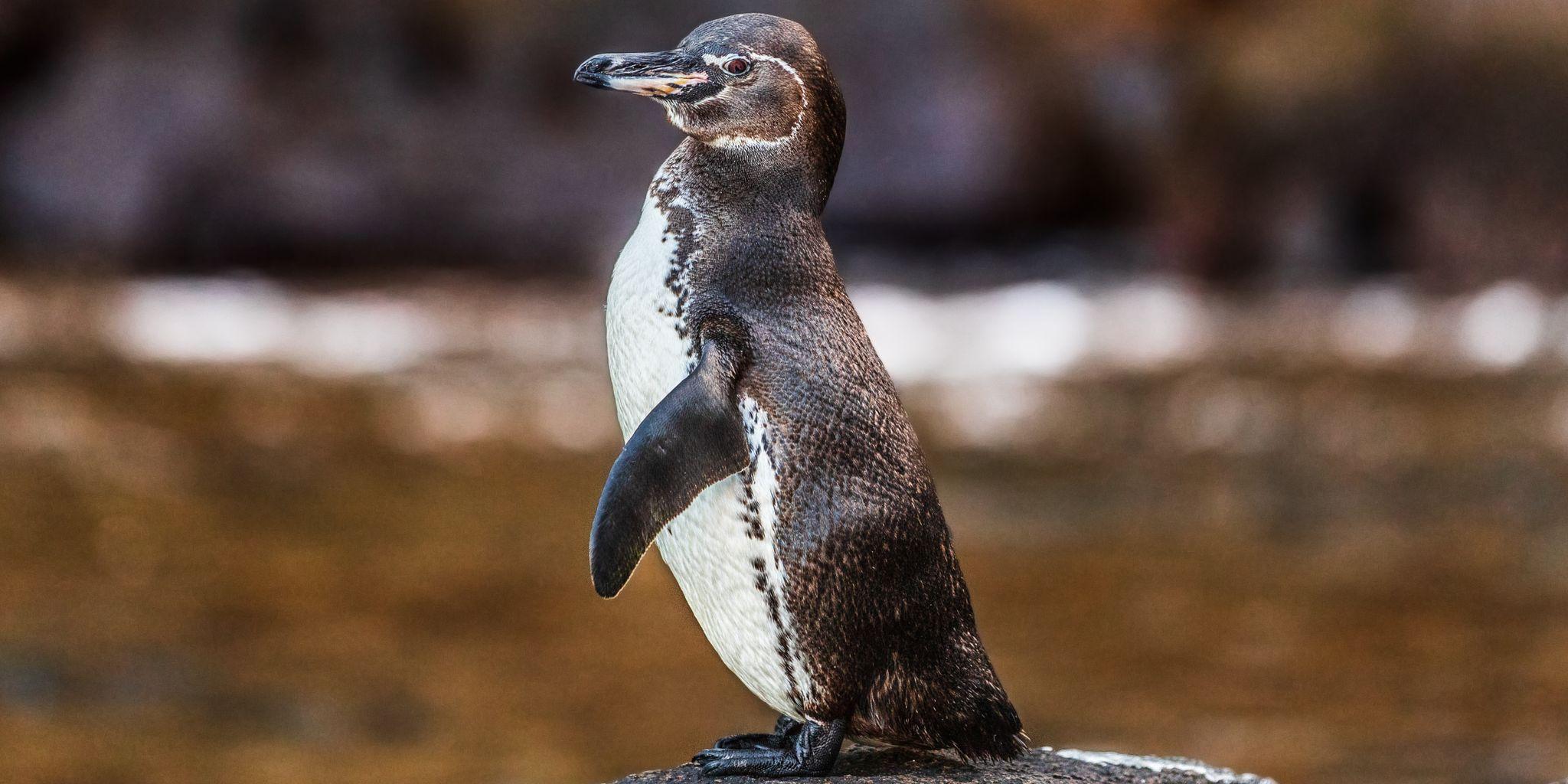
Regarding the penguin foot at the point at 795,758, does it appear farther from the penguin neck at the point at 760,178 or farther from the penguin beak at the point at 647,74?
the penguin beak at the point at 647,74

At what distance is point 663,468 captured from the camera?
1780 mm

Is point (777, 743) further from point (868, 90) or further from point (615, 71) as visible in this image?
point (868, 90)

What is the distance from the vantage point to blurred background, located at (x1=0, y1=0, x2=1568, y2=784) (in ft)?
15.5

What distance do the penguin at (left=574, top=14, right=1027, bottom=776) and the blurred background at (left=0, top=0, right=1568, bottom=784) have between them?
2.34 meters

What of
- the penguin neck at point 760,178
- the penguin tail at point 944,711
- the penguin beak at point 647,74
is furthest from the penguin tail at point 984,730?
the penguin beak at point 647,74

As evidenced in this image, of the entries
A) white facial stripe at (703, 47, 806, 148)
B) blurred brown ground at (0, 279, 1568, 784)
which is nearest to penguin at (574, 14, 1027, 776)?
white facial stripe at (703, 47, 806, 148)

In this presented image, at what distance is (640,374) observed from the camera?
193cm

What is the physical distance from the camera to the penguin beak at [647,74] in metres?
1.89

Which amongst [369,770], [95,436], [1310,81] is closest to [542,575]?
[369,770]

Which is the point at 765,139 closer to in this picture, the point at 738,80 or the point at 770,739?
the point at 738,80

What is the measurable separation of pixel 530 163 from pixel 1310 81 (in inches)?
198

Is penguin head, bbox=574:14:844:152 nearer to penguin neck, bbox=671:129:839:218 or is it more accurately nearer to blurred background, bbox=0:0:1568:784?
penguin neck, bbox=671:129:839:218

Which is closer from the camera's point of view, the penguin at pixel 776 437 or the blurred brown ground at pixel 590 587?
the penguin at pixel 776 437

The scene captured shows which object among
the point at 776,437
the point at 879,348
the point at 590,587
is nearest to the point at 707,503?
the point at 776,437
